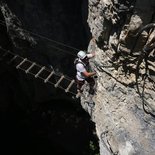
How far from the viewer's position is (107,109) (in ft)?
32.3

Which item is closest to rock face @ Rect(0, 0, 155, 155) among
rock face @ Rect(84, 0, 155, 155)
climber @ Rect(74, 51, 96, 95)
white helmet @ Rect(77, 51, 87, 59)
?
rock face @ Rect(84, 0, 155, 155)

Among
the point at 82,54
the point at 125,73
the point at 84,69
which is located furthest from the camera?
the point at 84,69

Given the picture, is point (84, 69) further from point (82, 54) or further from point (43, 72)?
point (43, 72)

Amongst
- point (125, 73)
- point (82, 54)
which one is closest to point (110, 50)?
point (125, 73)

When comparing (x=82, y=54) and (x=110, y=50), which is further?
(x=82, y=54)

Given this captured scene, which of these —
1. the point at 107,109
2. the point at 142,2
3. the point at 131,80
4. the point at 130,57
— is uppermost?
the point at 142,2

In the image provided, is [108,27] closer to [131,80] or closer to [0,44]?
[131,80]

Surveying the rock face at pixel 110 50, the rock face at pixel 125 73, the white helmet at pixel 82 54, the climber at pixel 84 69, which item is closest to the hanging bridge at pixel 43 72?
the rock face at pixel 110 50

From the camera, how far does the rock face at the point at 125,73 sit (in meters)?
7.39

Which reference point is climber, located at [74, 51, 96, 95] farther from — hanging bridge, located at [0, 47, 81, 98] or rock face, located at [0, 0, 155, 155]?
hanging bridge, located at [0, 47, 81, 98]

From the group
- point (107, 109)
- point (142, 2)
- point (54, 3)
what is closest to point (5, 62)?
point (54, 3)

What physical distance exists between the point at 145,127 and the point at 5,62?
9.36 meters

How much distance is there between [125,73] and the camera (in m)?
8.59

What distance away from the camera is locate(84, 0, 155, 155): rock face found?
739 centimetres
